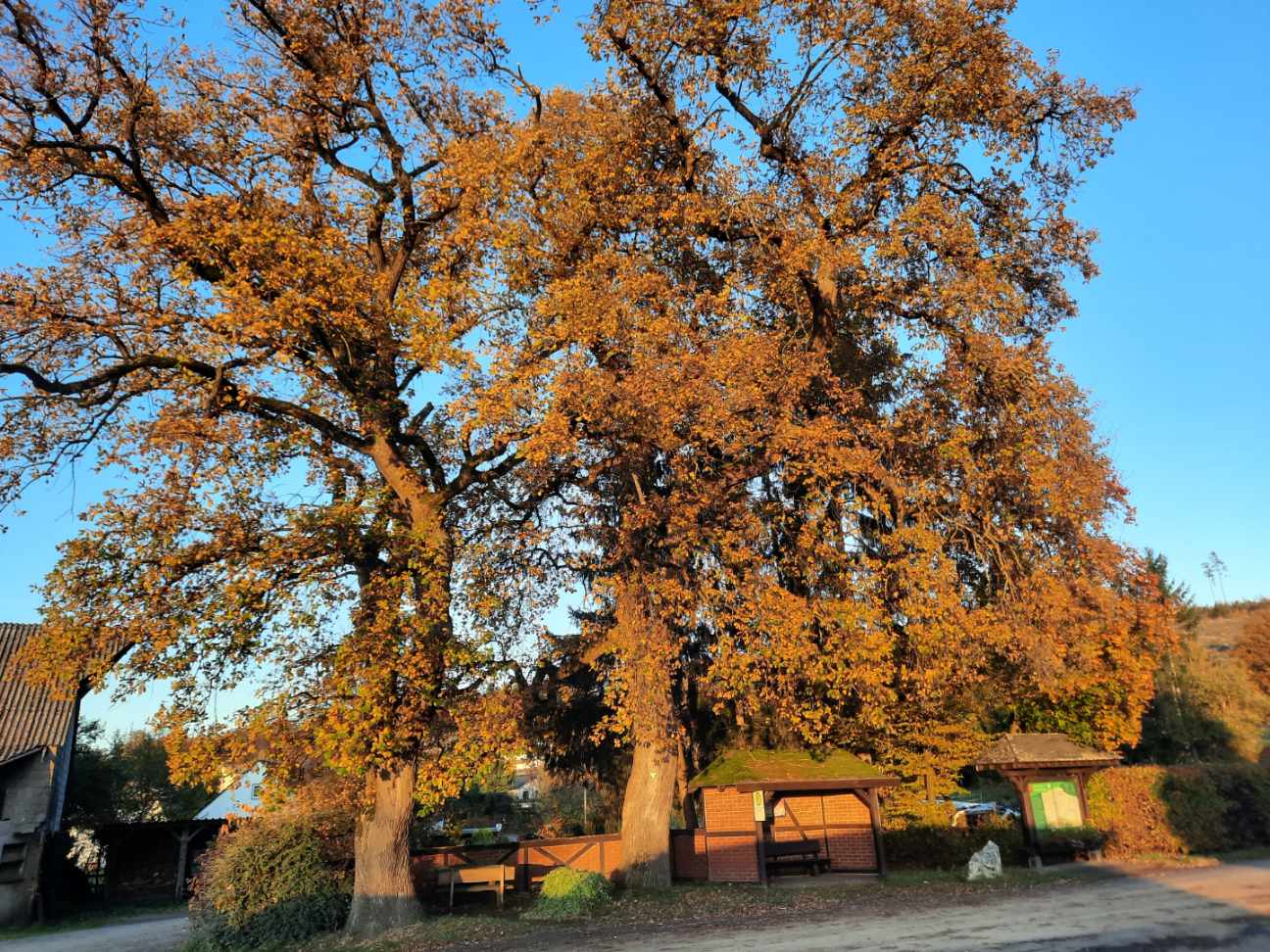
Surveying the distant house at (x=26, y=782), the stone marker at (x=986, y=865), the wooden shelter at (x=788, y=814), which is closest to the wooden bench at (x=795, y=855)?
the wooden shelter at (x=788, y=814)

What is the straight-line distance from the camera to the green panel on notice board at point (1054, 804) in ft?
66.0

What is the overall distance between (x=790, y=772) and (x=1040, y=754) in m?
6.17

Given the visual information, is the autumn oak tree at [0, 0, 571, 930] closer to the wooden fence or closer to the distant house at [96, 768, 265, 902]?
the wooden fence

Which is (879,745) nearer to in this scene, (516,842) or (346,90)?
(516,842)

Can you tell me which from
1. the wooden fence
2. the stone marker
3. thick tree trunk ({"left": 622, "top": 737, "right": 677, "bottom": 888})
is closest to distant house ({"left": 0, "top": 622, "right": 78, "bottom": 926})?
the wooden fence

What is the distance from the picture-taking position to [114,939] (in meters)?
19.2

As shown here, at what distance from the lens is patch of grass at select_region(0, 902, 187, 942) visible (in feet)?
74.5

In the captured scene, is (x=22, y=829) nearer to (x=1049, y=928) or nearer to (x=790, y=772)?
(x=790, y=772)

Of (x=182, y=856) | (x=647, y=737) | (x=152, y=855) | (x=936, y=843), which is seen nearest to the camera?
(x=647, y=737)

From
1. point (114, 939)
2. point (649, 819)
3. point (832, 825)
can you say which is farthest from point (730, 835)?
point (114, 939)

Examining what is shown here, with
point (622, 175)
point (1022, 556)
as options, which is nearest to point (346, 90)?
point (622, 175)

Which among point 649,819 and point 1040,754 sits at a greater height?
point 1040,754

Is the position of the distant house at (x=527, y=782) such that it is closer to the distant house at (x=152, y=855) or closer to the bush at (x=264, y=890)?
the bush at (x=264, y=890)

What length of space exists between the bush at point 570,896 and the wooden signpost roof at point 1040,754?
10.4m
